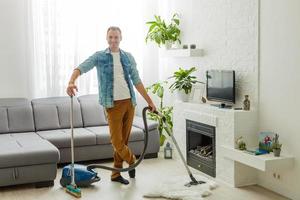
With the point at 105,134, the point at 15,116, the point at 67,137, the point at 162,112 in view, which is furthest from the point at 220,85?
the point at 15,116

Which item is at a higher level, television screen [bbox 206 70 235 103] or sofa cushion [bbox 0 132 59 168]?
television screen [bbox 206 70 235 103]

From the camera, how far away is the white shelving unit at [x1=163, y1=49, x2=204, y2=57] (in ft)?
17.3

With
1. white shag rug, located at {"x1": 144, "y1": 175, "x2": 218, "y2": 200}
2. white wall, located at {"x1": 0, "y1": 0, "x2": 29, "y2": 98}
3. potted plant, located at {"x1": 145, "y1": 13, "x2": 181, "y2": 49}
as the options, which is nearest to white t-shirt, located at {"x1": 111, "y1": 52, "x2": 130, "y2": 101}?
white shag rug, located at {"x1": 144, "y1": 175, "x2": 218, "y2": 200}

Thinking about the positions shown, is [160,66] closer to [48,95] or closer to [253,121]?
[48,95]

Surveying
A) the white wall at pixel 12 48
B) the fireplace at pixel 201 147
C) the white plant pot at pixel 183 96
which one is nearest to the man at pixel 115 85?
the fireplace at pixel 201 147

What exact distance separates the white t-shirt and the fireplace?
1033mm

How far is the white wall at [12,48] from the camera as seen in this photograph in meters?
5.89

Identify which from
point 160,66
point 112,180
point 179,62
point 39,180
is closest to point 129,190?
point 112,180

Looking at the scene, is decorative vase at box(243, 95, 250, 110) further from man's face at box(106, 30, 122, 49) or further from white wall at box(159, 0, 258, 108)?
man's face at box(106, 30, 122, 49)

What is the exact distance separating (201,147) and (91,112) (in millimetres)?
1662

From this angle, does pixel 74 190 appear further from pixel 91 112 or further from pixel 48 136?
pixel 91 112

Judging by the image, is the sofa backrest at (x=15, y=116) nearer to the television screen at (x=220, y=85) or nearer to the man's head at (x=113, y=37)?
the man's head at (x=113, y=37)

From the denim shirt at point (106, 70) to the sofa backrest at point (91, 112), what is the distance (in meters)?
1.61

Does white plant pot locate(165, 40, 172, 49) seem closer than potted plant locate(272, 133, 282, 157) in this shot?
No
